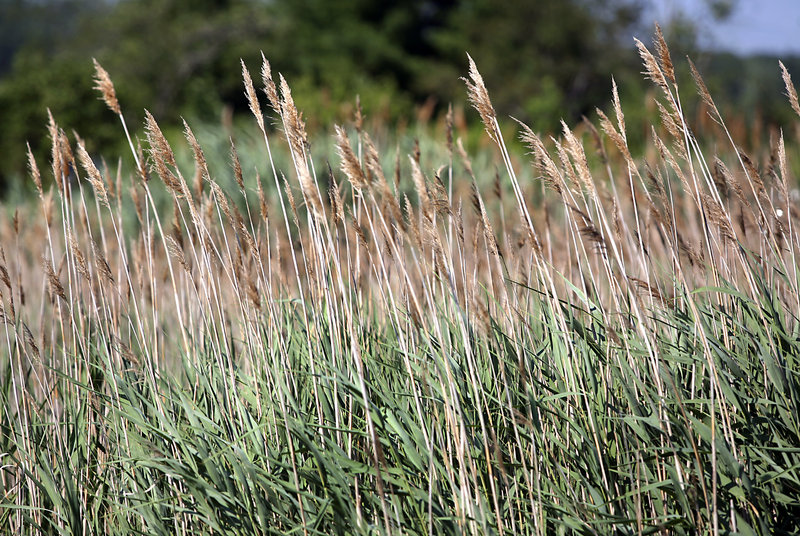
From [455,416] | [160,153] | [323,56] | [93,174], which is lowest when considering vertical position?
[455,416]

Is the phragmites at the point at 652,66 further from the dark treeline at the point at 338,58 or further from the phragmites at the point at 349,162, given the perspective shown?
the dark treeline at the point at 338,58

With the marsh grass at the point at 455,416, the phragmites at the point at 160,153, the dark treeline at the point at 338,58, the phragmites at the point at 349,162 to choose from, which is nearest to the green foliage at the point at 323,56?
the dark treeline at the point at 338,58

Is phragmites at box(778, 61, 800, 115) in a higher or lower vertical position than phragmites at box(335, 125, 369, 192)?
higher

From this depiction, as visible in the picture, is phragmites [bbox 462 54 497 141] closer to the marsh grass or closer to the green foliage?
the marsh grass

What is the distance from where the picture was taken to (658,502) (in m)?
1.73

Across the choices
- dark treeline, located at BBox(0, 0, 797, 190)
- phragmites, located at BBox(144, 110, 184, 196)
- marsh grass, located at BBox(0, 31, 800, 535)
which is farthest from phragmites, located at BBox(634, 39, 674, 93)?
dark treeline, located at BBox(0, 0, 797, 190)

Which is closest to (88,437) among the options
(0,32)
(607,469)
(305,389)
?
(305,389)

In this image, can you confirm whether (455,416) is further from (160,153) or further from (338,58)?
(338,58)

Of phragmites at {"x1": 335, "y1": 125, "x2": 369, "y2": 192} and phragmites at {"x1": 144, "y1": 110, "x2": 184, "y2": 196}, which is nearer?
phragmites at {"x1": 335, "y1": 125, "x2": 369, "y2": 192}

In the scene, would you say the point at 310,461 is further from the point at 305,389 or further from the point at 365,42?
the point at 365,42

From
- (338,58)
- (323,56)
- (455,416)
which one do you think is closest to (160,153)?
(455,416)

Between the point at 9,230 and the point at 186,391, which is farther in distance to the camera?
the point at 9,230

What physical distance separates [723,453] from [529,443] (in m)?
0.47

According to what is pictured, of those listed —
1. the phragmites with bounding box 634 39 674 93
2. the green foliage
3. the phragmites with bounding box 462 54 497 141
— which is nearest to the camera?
the phragmites with bounding box 462 54 497 141
